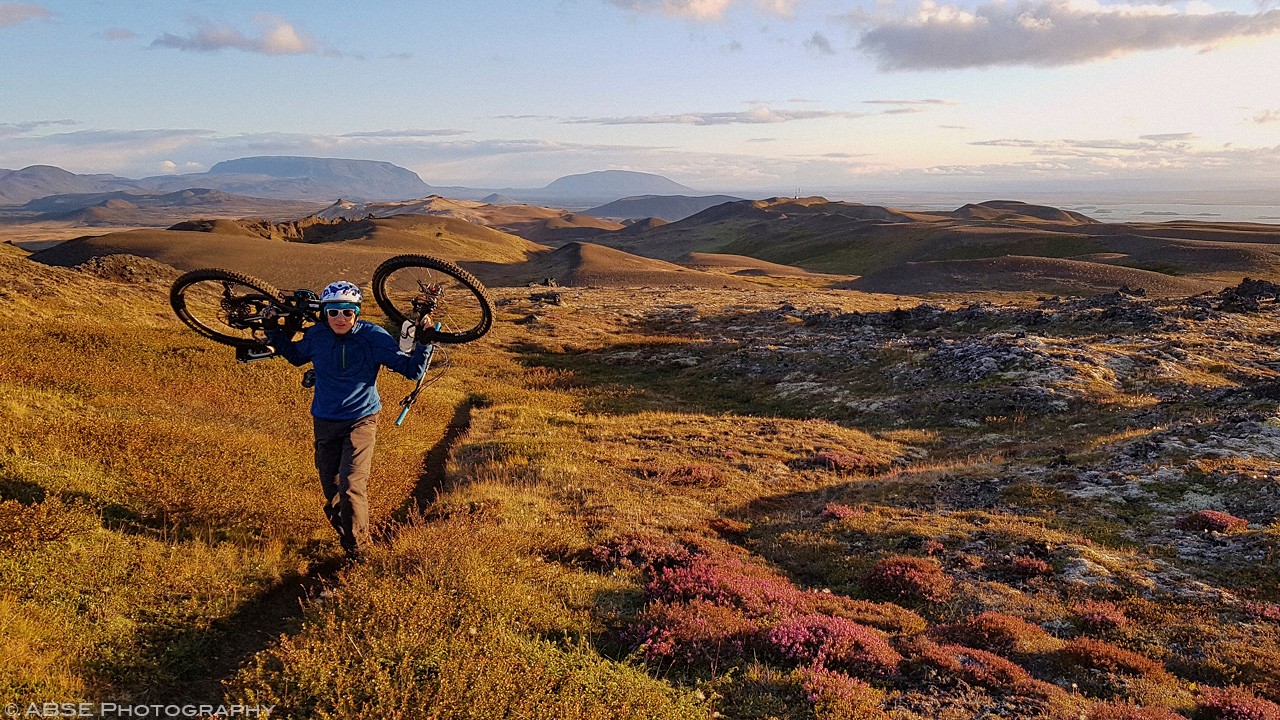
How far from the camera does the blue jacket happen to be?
10055 millimetres

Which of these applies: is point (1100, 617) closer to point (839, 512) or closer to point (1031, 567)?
point (1031, 567)

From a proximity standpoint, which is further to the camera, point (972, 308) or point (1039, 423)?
point (972, 308)

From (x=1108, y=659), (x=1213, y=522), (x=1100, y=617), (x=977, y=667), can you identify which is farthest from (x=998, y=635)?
(x=1213, y=522)

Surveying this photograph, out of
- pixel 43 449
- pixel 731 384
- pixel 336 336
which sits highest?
pixel 336 336

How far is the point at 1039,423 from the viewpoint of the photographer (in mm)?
25859

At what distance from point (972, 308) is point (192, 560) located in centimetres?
5272

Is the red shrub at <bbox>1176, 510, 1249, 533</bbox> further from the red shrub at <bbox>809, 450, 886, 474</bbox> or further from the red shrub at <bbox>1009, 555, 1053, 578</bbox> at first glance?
the red shrub at <bbox>809, 450, 886, 474</bbox>

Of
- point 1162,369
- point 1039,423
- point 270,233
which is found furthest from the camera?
point 270,233

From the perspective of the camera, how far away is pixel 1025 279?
86438 millimetres

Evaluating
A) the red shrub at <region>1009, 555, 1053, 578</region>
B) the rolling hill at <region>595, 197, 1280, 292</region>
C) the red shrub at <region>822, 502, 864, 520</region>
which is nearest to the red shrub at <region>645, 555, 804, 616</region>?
the red shrub at <region>822, 502, 864, 520</region>

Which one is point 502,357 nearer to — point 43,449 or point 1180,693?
point 43,449

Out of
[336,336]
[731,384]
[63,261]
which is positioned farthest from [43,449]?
[63,261]

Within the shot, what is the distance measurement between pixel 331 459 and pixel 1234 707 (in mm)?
12237

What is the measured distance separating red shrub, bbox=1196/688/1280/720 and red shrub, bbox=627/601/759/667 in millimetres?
5080
